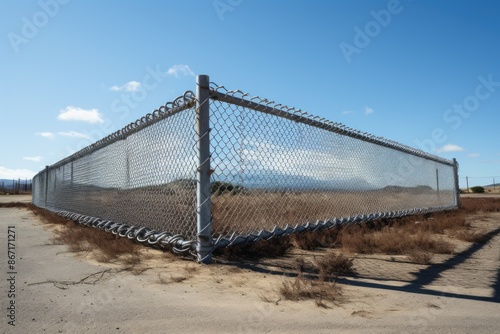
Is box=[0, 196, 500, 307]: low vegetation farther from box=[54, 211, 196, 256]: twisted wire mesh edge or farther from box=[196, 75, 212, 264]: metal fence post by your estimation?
box=[196, 75, 212, 264]: metal fence post

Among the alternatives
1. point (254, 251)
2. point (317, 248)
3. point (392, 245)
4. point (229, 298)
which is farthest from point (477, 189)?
point (229, 298)

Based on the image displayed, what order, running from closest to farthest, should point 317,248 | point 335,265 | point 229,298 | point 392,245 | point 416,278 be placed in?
point 229,298 < point 416,278 < point 335,265 < point 392,245 < point 317,248

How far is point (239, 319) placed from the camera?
6.02 feet

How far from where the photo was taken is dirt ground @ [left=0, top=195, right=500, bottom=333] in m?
1.76

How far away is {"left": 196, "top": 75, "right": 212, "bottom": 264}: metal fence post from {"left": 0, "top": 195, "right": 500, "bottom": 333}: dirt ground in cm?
20

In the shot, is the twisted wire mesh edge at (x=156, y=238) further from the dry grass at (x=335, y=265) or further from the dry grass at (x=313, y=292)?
the dry grass at (x=335, y=265)

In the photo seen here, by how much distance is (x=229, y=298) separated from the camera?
2.19 metres

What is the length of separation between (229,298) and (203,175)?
1090 millimetres

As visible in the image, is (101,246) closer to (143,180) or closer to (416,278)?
(143,180)

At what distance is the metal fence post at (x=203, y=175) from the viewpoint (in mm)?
2822

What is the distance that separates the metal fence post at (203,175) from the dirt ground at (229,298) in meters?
0.20

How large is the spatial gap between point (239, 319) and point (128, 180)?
10.8 ft

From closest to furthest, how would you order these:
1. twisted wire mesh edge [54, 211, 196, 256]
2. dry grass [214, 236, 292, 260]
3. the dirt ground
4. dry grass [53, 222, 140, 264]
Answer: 1. the dirt ground
2. twisted wire mesh edge [54, 211, 196, 256]
3. dry grass [53, 222, 140, 264]
4. dry grass [214, 236, 292, 260]

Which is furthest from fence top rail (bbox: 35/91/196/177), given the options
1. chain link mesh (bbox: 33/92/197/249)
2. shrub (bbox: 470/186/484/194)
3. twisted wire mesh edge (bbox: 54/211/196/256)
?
shrub (bbox: 470/186/484/194)
